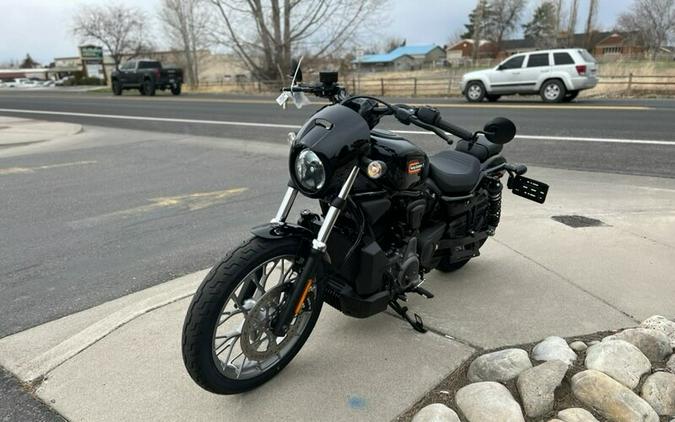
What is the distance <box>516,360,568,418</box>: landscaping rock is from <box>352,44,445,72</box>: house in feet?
297

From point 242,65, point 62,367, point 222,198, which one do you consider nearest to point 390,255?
point 62,367

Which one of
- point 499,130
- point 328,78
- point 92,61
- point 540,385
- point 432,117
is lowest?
point 540,385

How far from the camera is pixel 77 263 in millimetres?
4551

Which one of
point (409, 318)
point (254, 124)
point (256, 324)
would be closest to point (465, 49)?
point (254, 124)

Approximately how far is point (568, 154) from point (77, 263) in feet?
26.3

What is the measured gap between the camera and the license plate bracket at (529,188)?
3.98m

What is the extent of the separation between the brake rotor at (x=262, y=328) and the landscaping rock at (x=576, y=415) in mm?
1399

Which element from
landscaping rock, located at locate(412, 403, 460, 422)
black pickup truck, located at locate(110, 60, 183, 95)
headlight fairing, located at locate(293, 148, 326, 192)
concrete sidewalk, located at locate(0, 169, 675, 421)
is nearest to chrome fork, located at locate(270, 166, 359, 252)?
headlight fairing, located at locate(293, 148, 326, 192)

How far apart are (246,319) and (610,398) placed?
5.77 feet

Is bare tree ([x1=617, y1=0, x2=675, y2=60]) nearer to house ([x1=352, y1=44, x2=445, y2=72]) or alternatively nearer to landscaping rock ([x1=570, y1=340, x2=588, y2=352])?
house ([x1=352, y1=44, x2=445, y2=72])

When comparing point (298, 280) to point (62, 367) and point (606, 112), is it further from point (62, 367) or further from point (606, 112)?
point (606, 112)

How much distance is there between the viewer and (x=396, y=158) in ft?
9.01

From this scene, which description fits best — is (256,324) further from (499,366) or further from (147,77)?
(147,77)

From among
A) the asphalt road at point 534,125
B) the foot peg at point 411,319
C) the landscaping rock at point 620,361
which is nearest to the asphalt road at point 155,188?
the asphalt road at point 534,125
